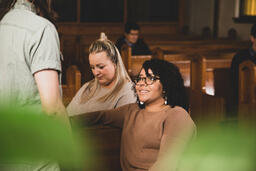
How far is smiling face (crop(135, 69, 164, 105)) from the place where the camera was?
209 cm

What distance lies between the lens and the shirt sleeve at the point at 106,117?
2.15m

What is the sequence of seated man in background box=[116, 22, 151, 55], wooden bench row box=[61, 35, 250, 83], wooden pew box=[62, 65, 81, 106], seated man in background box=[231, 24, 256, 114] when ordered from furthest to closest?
seated man in background box=[116, 22, 151, 55]
wooden bench row box=[61, 35, 250, 83]
seated man in background box=[231, 24, 256, 114]
wooden pew box=[62, 65, 81, 106]

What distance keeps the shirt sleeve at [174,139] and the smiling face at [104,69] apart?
0.98 m

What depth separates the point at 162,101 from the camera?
6.95 ft

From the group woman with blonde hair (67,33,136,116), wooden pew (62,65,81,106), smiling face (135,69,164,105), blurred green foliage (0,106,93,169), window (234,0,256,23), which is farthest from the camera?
window (234,0,256,23)

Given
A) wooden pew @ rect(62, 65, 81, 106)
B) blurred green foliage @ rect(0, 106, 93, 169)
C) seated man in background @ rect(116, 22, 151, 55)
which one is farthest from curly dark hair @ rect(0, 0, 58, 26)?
seated man in background @ rect(116, 22, 151, 55)

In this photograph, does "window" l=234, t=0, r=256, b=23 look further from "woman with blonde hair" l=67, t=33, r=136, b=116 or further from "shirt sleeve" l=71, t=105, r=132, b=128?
"shirt sleeve" l=71, t=105, r=132, b=128

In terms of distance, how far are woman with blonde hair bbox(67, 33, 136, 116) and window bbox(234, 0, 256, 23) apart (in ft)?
22.9

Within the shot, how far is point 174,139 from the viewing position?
1.84 metres

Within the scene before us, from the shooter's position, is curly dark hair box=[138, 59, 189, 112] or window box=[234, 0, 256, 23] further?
window box=[234, 0, 256, 23]

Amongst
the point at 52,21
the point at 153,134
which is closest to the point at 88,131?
the point at 153,134

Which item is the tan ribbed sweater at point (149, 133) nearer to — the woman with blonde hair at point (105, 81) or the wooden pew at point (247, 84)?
the woman with blonde hair at point (105, 81)

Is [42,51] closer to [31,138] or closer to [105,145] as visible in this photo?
[31,138]

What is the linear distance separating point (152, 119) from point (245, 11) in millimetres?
→ 8271
